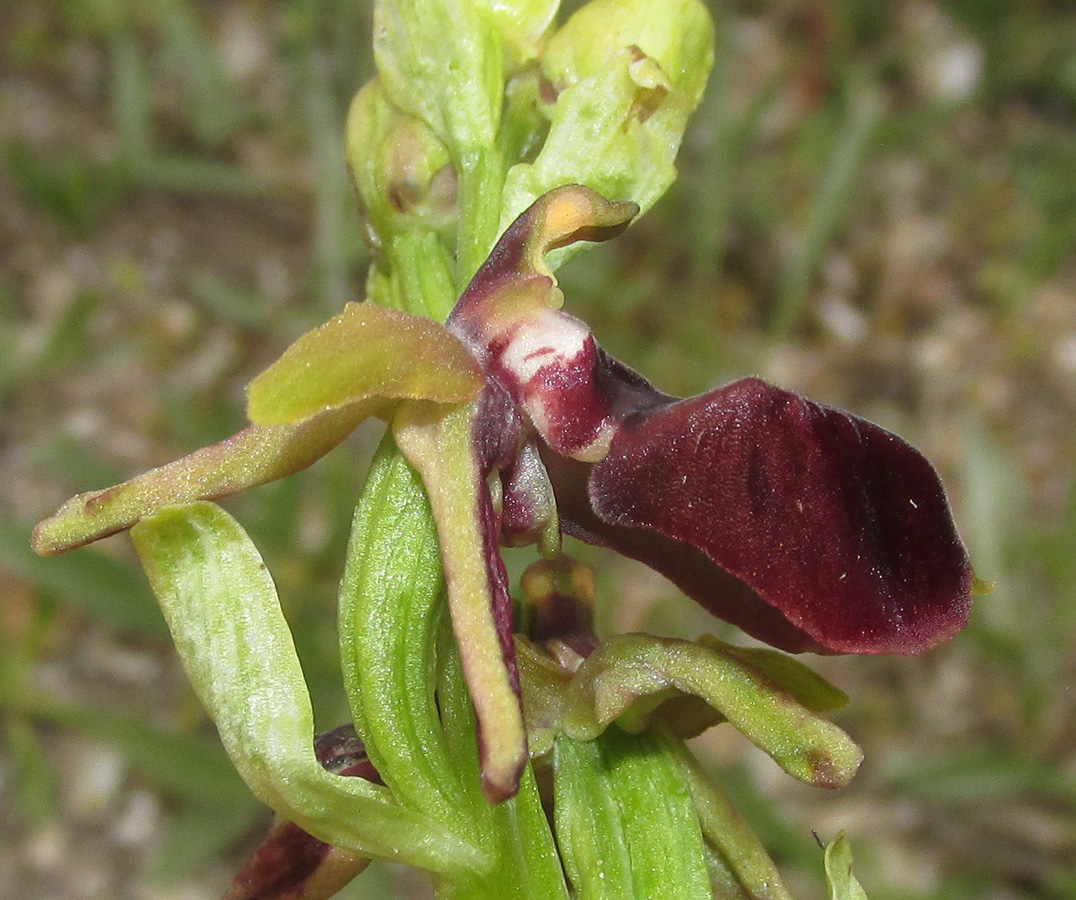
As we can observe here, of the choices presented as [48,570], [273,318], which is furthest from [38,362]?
[48,570]

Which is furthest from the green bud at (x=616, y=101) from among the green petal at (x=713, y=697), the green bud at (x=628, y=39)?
the green petal at (x=713, y=697)

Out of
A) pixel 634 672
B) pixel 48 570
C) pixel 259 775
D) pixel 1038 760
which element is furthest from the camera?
pixel 1038 760

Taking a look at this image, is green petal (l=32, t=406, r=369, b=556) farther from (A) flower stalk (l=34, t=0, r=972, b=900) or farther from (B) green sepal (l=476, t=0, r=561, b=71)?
(B) green sepal (l=476, t=0, r=561, b=71)

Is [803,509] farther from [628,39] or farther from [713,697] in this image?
[628,39]

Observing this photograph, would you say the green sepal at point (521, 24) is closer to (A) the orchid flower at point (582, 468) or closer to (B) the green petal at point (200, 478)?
(A) the orchid flower at point (582, 468)

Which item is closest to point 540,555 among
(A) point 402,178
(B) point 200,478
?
(B) point 200,478

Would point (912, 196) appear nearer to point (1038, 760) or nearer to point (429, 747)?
point (1038, 760)
